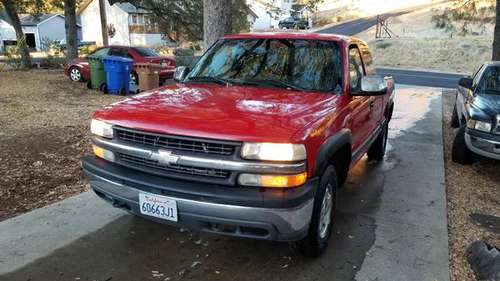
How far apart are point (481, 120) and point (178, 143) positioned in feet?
14.8

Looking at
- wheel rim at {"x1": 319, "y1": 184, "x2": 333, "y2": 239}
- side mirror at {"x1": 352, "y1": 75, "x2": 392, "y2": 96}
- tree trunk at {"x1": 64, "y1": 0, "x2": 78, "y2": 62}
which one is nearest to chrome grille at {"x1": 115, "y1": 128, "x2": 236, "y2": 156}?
wheel rim at {"x1": 319, "y1": 184, "x2": 333, "y2": 239}

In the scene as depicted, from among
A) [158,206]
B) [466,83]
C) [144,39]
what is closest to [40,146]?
[158,206]

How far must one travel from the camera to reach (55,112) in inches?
375

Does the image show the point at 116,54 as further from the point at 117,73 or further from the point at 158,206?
the point at 158,206

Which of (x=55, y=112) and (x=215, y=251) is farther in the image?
(x=55, y=112)

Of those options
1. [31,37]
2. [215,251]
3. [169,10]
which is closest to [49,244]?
[215,251]

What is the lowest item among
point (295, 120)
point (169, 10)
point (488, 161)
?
point (488, 161)

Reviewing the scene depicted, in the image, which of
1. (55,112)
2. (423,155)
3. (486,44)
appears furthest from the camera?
(486,44)

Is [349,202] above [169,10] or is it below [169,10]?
below

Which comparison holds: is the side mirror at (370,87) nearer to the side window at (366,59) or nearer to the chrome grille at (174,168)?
the side window at (366,59)

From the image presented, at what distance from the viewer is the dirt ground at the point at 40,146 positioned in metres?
5.14

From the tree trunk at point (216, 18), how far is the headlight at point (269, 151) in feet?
16.7

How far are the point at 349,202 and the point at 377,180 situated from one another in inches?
38.5

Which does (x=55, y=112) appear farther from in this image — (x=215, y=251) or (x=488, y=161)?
(x=488, y=161)
